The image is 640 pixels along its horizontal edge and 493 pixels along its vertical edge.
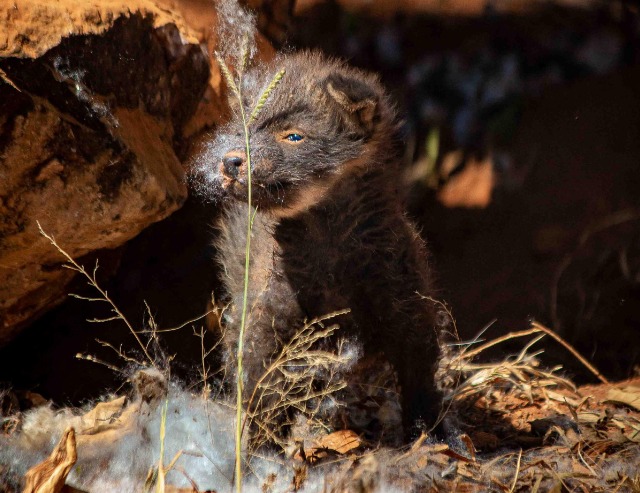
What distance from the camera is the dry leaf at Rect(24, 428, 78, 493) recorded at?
1964 millimetres

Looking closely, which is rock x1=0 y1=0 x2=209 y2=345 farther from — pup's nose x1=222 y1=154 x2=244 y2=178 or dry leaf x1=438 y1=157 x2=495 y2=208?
dry leaf x1=438 y1=157 x2=495 y2=208

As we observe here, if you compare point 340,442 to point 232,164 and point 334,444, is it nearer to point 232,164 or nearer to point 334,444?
point 334,444

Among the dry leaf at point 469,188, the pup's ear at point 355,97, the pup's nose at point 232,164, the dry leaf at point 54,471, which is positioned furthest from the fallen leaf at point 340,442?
the dry leaf at point 469,188

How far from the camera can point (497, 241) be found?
4258 millimetres

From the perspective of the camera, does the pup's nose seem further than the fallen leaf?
No

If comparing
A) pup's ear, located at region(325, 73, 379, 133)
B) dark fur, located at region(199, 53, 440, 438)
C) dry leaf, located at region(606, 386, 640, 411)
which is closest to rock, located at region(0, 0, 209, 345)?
dark fur, located at region(199, 53, 440, 438)

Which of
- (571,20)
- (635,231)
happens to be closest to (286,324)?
(571,20)

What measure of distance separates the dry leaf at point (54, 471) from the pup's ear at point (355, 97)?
1.50 m

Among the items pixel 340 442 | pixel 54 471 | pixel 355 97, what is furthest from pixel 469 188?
pixel 54 471

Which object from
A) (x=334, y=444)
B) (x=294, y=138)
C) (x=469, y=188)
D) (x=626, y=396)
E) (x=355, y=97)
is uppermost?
(x=355, y=97)

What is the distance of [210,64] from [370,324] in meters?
1.47

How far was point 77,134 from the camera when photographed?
2479mm

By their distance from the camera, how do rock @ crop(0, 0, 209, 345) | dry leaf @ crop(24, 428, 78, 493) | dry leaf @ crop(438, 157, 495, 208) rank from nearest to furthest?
dry leaf @ crop(24, 428, 78, 493) → rock @ crop(0, 0, 209, 345) → dry leaf @ crop(438, 157, 495, 208)

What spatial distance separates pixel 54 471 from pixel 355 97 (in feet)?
5.45
